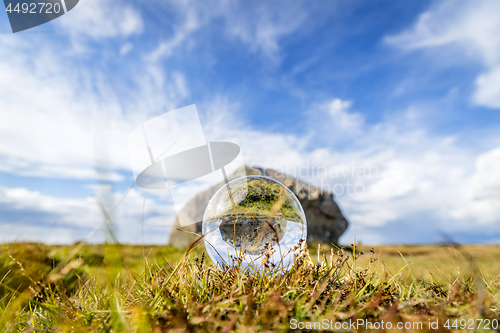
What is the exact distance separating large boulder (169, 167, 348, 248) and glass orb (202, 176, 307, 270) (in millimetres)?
8230

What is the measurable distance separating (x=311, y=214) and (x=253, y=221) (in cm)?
994

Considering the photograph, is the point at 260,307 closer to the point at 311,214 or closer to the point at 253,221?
the point at 253,221

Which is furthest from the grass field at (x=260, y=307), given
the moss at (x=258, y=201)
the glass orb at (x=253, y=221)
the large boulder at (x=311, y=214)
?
the large boulder at (x=311, y=214)

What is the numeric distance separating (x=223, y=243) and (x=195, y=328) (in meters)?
1.33

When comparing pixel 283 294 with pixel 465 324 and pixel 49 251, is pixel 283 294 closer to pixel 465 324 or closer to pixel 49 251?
pixel 465 324

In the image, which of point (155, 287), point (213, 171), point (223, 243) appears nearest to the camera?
point (155, 287)

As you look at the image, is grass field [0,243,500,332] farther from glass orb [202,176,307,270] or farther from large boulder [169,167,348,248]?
large boulder [169,167,348,248]

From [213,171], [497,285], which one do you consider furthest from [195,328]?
[213,171]

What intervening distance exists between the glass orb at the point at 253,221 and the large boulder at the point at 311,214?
324 inches

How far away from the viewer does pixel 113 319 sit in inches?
74.4

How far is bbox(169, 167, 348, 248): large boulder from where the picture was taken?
12023mm

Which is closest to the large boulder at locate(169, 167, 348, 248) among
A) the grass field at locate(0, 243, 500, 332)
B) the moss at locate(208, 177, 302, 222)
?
the moss at locate(208, 177, 302, 222)

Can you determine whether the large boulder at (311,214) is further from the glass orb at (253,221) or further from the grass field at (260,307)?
the grass field at (260,307)

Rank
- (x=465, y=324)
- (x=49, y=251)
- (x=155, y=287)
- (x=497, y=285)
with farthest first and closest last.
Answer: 1. (x=49, y=251)
2. (x=497, y=285)
3. (x=155, y=287)
4. (x=465, y=324)
